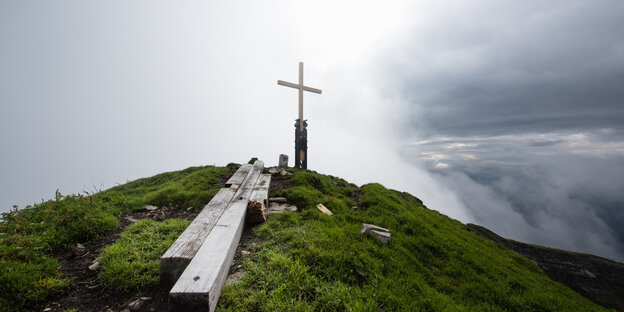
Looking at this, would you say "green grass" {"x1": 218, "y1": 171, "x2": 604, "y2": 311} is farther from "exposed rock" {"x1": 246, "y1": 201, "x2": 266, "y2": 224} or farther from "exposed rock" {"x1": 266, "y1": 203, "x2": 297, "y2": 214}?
"exposed rock" {"x1": 266, "y1": 203, "x2": 297, "y2": 214}

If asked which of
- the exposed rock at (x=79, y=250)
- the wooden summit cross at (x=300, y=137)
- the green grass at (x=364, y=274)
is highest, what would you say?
the wooden summit cross at (x=300, y=137)

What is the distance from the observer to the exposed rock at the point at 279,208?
19.4 feet

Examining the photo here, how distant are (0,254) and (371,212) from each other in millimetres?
7394

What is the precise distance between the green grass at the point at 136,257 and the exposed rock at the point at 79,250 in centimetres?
50

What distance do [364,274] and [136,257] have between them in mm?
3768

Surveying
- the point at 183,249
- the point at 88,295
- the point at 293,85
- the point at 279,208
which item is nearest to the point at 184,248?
the point at 183,249

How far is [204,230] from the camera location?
362cm

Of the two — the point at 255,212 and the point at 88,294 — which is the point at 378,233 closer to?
the point at 255,212

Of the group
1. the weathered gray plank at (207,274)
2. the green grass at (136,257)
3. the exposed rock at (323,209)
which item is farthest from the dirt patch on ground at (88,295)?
the exposed rock at (323,209)

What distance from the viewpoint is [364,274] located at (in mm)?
3506

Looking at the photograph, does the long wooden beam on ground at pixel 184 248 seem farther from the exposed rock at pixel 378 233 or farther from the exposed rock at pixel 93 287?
the exposed rock at pixel 378 233

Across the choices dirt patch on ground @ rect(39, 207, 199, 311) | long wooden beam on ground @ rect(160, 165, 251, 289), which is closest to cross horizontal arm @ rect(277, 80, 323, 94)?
long wooden beam on ground @ rect(160, 165, 251, 289)

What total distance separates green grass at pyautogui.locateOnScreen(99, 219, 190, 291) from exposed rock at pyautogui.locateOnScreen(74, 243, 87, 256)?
A: 503mm

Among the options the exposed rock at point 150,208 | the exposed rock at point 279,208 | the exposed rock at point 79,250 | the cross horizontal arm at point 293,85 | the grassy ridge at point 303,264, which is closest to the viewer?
the grassy ridge at point 303,264
